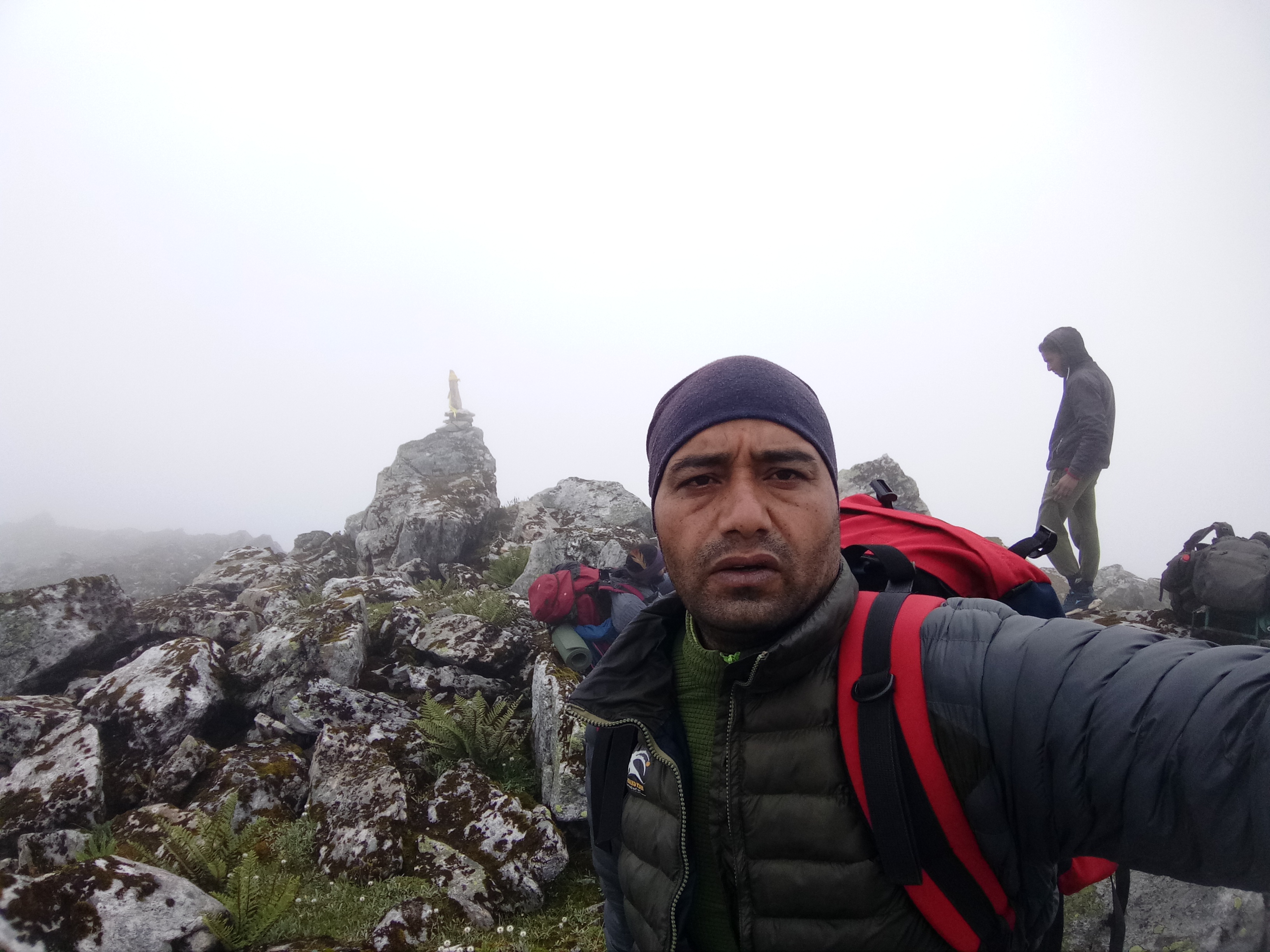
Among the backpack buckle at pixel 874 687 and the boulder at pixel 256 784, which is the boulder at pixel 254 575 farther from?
the backpack buckle at pixel 874 687

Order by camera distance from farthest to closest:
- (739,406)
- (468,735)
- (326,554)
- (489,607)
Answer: (326,554) < (489,607) < (468,735) < (739,406)

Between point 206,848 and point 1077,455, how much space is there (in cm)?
1103

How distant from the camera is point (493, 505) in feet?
61.6

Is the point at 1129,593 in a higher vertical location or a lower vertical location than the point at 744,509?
lower

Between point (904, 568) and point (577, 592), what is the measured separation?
693 cm

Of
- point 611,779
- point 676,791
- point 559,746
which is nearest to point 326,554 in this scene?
point 559,746

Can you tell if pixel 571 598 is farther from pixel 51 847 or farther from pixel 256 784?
pixel 51 847

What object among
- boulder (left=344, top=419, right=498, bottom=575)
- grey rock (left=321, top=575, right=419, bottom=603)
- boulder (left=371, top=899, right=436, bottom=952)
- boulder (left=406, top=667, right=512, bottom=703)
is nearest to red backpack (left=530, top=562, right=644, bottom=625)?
boulder (left=406, top=667, right=512, bottom=703)

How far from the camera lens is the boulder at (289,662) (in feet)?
25.1

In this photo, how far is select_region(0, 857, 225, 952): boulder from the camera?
3.31 meters

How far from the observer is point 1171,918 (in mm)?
3594

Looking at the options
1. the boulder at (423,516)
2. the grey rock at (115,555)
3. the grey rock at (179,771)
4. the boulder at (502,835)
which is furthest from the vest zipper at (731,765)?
the grey rock at (115,555)

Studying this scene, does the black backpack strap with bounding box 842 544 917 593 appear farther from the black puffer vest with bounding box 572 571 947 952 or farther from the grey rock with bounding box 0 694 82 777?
the grey rock with bounding box 0 694 82 777

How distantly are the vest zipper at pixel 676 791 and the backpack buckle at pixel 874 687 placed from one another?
84 centimetres
